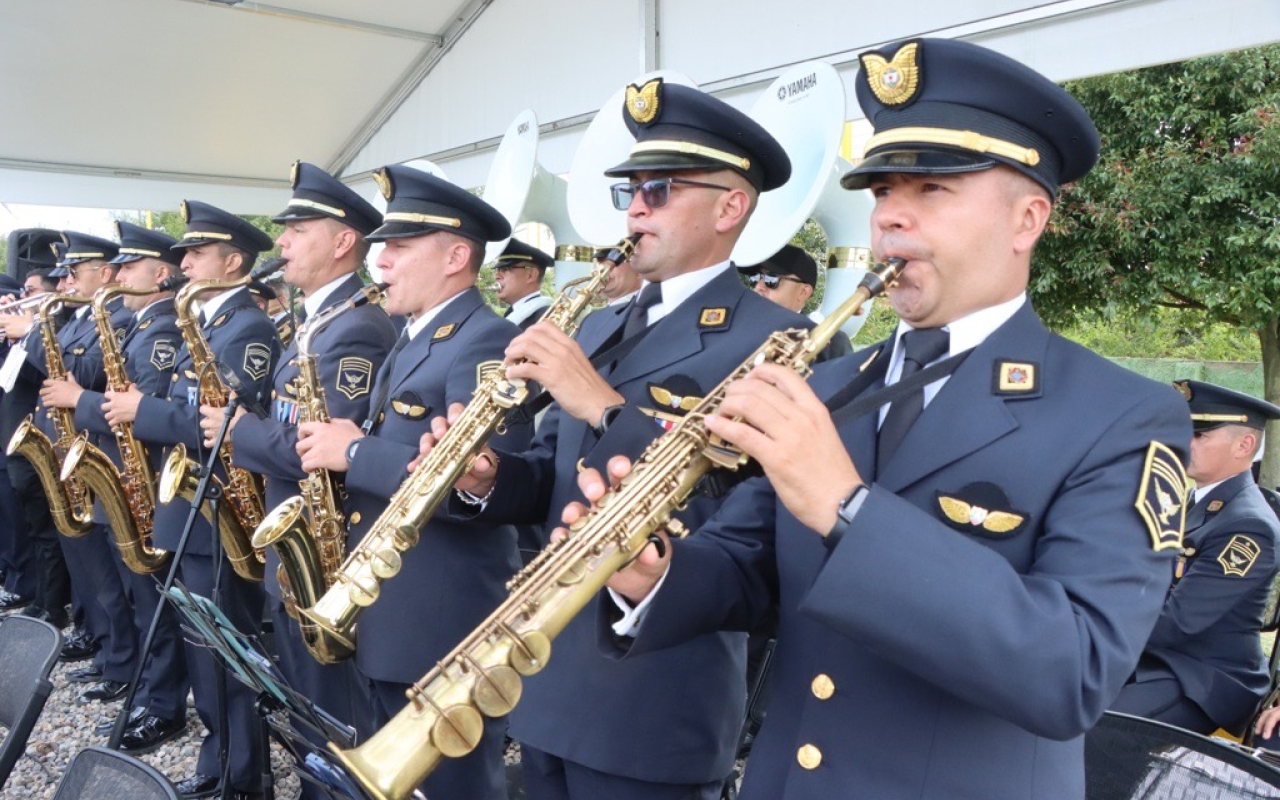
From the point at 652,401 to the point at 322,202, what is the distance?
8.31 feet

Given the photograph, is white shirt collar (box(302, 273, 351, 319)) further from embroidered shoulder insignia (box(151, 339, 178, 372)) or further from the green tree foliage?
the green tree foliage

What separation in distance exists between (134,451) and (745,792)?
496cm

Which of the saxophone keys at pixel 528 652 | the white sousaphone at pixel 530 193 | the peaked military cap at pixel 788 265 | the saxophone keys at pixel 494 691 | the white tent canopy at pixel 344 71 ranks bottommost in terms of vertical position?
the saxophone keys at pixel 494 691

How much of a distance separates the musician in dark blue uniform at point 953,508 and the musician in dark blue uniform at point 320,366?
2.47 meters

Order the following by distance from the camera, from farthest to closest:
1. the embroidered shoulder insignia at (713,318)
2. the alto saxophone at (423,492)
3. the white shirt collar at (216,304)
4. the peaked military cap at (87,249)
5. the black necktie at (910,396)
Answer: the peaked military cap at (87,249), the white shirt collar at (216,304), the alto saxophone at (423,492), the embroidered shoulder insignia at (713,318), the black necktie at (910,396)

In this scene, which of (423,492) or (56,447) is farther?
(56,447)

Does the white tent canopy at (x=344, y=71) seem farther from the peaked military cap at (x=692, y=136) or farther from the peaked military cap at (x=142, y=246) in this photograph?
the peaked military cap at (x=142, y=246)

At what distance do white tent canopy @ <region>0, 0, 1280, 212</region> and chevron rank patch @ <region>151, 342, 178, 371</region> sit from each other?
2981 mm

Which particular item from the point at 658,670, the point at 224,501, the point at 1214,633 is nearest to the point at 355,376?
the point at 224,501

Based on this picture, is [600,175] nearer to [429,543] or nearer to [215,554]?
[429,543]

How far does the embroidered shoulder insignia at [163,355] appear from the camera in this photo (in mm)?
5449

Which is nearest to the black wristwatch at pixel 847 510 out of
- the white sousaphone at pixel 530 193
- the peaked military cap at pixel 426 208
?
the peaked military cap at pixel 426 208

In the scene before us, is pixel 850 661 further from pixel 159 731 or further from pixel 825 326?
pixel 159 731

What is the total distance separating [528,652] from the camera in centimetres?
165
